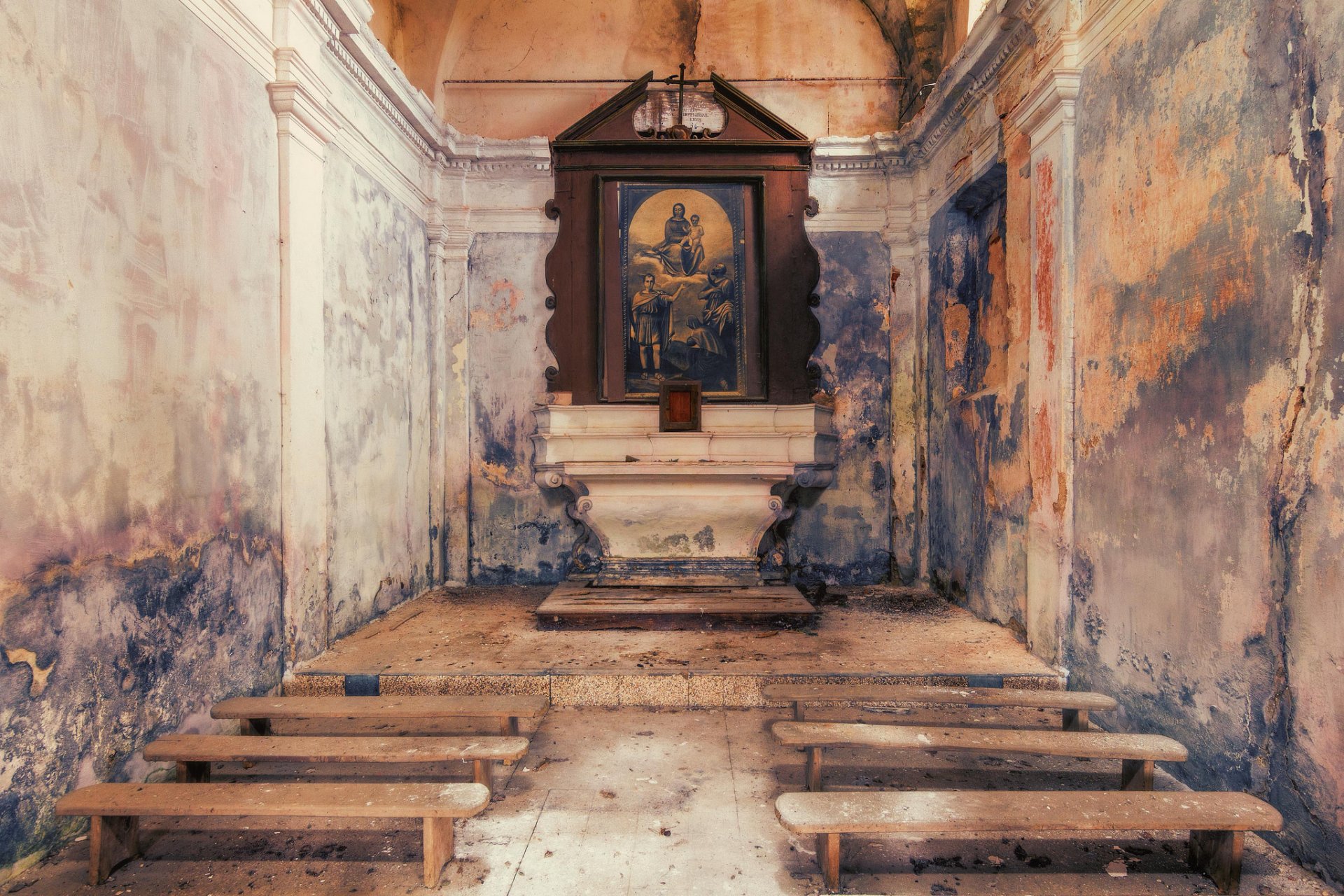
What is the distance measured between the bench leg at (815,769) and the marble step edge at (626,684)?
83cm

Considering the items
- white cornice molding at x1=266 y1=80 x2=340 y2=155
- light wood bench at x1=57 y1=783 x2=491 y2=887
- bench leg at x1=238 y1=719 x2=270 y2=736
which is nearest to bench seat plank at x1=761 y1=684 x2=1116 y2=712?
light wood bench at x1=57 y1=783 x2=491 y2=887

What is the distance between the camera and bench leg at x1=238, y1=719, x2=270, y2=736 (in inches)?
108

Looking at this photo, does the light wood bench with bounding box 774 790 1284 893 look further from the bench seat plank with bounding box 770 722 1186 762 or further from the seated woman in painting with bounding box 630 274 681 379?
the seated woman in painting with bounding box 630 274 681 379

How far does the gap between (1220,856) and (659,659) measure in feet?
7.33

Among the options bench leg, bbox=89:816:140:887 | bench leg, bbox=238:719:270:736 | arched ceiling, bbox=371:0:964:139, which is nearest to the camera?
bench leg, bbox=89:816:140:887

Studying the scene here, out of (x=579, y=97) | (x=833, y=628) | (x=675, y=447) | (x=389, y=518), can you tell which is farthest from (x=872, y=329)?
(x=389, y=518)

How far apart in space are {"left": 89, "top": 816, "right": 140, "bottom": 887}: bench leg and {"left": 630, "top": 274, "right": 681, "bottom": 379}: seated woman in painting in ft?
12.2

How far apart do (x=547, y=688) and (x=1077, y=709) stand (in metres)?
2.26

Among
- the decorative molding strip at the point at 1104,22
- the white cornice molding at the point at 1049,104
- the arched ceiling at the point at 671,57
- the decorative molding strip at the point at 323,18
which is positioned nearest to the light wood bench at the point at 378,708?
the decorative molding strip at the point at 323,18

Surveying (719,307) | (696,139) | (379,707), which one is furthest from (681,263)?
(379,707)

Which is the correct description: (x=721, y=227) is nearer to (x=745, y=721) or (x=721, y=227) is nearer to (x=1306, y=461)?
(x=745, y=721)

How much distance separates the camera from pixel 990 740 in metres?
2.38

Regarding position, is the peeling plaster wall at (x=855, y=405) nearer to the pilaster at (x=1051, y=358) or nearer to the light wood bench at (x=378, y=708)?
the pilaster at (x=1051, y=358)

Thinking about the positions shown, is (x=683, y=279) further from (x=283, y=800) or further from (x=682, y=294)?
(x=283, y=800)
